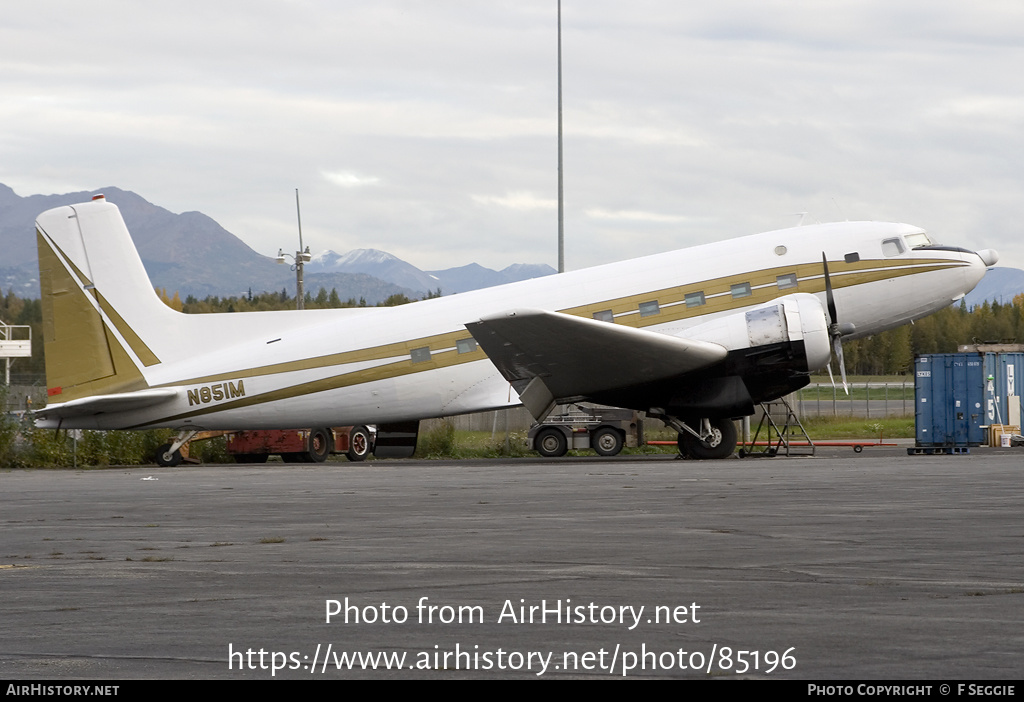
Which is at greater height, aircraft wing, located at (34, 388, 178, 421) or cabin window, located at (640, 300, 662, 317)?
cabin window, located at (640, 300, 662, 317)

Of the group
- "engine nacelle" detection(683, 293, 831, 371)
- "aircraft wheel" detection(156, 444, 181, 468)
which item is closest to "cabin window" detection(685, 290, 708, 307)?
"engine nacelle" detection(683, 293, 831, 371)

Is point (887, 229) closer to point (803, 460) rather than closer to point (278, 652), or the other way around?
point (803, 460)

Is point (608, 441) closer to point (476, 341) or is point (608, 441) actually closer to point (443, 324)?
point (443, 324)

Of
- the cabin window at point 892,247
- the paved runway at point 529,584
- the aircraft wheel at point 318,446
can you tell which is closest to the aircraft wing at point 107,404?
the aircraft wheel at point 318,446

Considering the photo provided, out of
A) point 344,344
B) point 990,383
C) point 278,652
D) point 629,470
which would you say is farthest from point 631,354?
point 278,652

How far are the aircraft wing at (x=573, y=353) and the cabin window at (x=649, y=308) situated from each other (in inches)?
57.0

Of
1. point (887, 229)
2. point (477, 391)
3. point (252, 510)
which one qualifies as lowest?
point (252, 510)

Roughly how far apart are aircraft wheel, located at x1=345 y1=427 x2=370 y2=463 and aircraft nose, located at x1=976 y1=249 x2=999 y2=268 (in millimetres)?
16018

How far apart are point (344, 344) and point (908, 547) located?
18.4m

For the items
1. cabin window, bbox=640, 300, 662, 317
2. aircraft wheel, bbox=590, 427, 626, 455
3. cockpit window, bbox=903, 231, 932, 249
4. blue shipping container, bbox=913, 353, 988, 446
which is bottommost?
aircraft wheel, bbox=590, 427, 626, 455

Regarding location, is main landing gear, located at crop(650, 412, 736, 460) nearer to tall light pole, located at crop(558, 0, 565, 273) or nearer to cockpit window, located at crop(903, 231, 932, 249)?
cockpit window, located at crop(903, 231, 932, 249)

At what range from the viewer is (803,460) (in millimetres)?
23625

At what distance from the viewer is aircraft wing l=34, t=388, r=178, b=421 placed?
1003 inches

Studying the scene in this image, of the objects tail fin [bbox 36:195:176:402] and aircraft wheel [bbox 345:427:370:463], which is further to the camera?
aircraft wheel [bbox 345:427:370:463]
